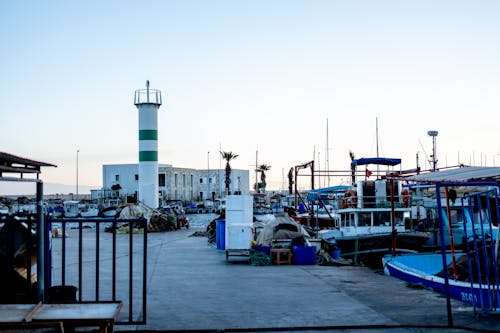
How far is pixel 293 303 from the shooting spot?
11.0 metres

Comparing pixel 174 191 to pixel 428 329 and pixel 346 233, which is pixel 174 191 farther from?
pixel 428 329

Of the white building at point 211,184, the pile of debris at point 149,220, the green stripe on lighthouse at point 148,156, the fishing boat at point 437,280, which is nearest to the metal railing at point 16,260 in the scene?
the fishing boat at point 437,280

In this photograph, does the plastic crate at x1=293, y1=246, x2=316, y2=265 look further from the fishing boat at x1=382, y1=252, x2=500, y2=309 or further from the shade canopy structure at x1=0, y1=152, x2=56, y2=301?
the shade canopy structure at x1=0, y1=152, x2=56, y2=301

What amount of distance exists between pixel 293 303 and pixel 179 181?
112800mm

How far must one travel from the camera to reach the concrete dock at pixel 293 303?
903 centimetres

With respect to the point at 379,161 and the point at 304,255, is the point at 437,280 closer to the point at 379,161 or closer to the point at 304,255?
the point at 304,255

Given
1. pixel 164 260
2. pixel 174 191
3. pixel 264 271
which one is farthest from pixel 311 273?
pixel 174 191

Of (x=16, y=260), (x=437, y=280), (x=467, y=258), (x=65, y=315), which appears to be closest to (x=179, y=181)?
(x=437, y=280)

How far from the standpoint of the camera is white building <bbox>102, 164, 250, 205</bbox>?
355ft

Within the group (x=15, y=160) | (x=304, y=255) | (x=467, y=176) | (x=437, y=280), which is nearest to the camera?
(x=15, y=160)

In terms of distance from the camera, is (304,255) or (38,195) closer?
(38,195)

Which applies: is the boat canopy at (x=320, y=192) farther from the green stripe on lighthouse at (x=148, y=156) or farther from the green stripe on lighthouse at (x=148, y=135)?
the green stripe on lighthouse at (x=148, y=135)

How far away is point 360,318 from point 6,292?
5.11 metres

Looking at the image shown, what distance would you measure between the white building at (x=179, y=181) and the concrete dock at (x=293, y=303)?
287 ft
